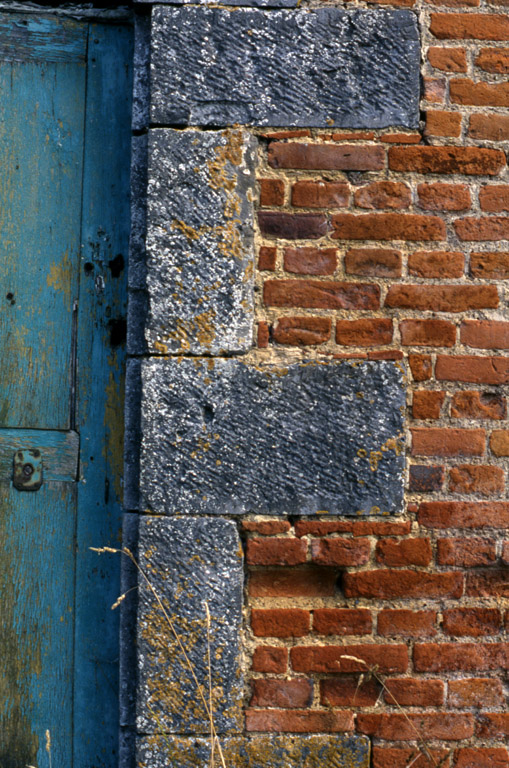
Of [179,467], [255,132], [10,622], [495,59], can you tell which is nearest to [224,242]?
[255,132]

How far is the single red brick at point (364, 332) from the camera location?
1.87 metres

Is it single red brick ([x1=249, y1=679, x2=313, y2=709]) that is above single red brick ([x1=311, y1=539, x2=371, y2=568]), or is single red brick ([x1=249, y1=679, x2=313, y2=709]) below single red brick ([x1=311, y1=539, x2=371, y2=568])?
below

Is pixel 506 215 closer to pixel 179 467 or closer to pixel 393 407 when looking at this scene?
pixel 393 407

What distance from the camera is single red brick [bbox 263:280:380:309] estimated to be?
187cm

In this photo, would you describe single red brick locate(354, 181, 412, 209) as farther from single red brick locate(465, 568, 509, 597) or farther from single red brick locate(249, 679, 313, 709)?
single red brick locate(249, 679, 313, 709)

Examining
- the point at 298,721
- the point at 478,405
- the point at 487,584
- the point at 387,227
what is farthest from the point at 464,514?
the point at 387,227

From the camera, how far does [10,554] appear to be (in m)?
2.04

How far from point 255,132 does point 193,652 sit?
1.44 m

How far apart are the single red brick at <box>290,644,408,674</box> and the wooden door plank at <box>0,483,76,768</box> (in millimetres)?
734

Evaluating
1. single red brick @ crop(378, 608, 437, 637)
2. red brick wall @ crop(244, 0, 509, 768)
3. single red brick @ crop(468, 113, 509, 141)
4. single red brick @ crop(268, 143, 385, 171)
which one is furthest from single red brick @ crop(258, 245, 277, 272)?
single red brick @ crop(378, 608, 437, 637)

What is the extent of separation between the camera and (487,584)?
1862 mm

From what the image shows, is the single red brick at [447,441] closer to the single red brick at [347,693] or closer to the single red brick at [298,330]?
the single red brick at [298,330]

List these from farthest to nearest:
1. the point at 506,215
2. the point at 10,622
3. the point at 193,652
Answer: the point at 10,622
the point at 506,215
the point at 193,652

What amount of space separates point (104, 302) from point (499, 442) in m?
1.27
